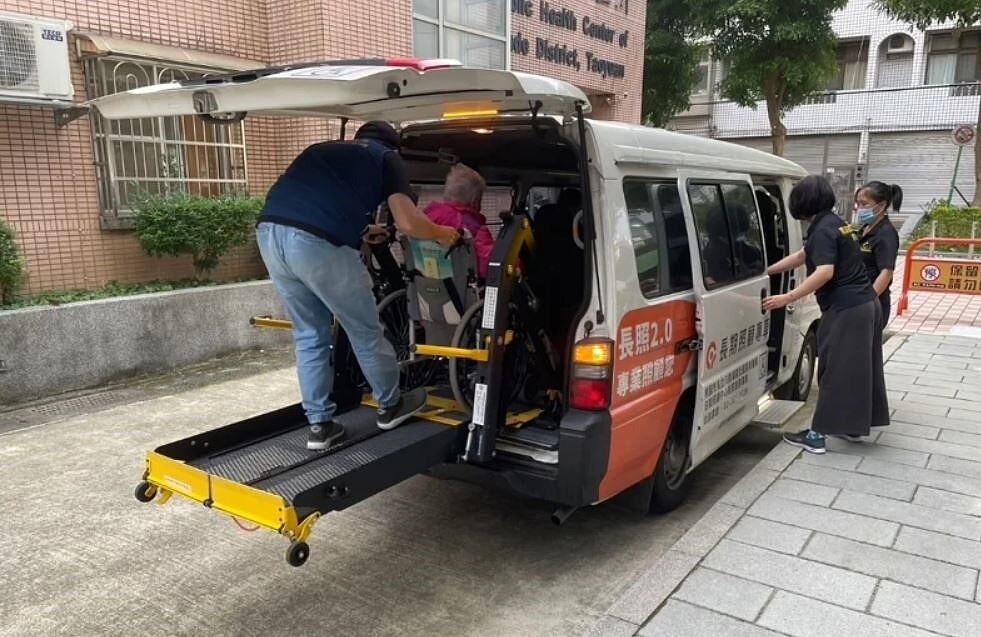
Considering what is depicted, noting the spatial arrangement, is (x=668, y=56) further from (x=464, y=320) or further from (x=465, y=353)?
(x=465, y=353)

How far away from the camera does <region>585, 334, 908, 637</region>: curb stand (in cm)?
284

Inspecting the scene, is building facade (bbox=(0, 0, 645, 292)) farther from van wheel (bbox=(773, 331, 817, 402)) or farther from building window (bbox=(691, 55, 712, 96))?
building window (bbox=(691, 55, 712, 96))

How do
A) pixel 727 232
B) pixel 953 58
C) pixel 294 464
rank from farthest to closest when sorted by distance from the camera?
pixel 953 58 < pixel 727 232 < pixel 294 464

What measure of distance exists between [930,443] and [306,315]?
4.01 m

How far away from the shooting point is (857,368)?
4.62 meters

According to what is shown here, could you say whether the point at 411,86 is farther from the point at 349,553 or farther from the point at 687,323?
the point at 349,553

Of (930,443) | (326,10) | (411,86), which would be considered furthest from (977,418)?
(326,10)

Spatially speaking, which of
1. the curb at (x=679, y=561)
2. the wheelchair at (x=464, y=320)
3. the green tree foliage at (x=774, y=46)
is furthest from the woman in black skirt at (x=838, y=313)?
the green tree foliage at (x=774, y=46)

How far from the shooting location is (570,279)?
4.13 meters

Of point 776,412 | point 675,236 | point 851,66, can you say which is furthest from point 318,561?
point 851,66

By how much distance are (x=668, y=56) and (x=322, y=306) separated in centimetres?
1728

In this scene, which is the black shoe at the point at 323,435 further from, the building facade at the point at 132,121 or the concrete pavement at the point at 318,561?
the building facade at the point at 132,121

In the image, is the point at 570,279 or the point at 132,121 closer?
the point at 570,279

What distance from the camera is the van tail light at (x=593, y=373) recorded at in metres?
3.23
